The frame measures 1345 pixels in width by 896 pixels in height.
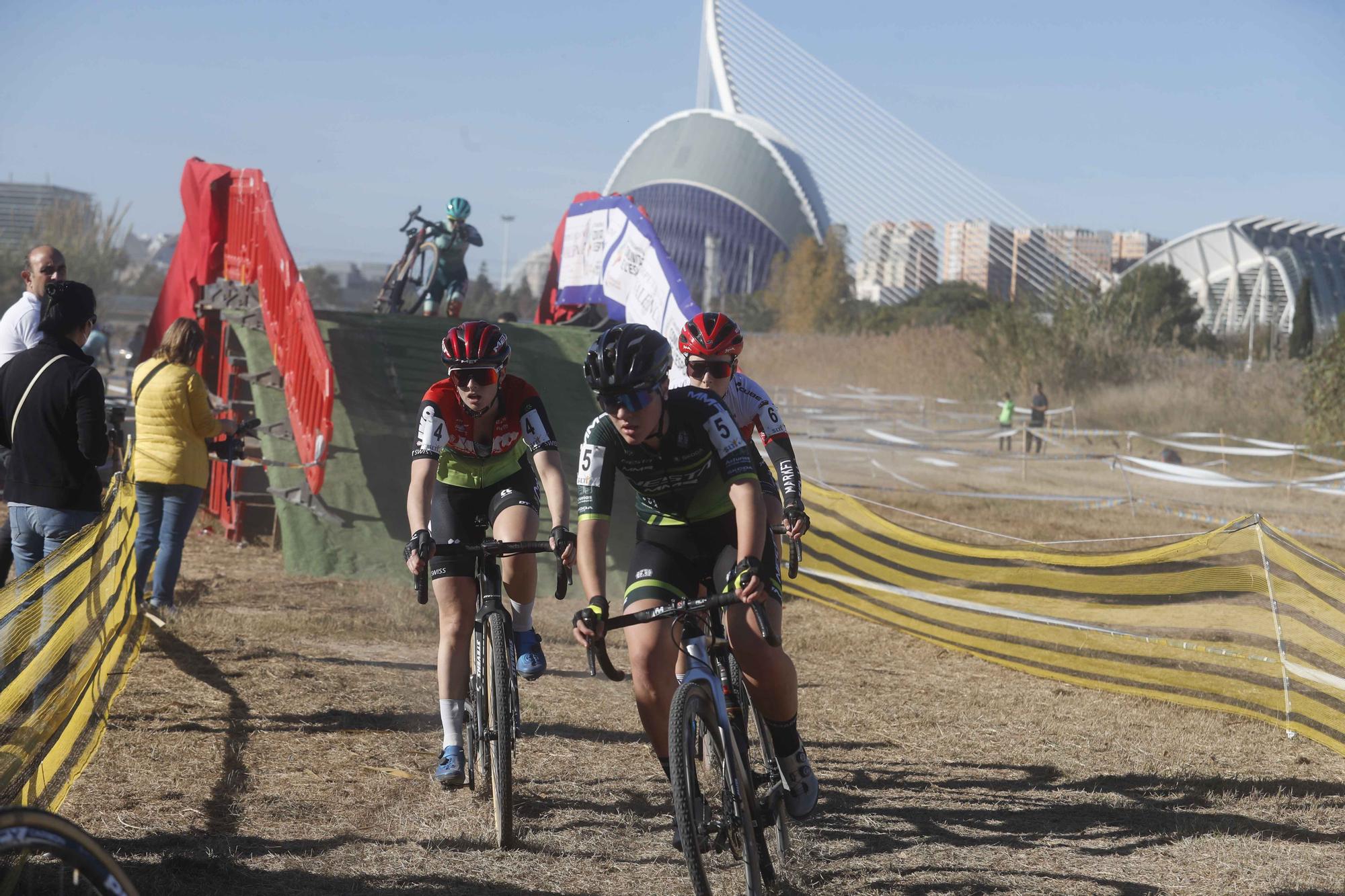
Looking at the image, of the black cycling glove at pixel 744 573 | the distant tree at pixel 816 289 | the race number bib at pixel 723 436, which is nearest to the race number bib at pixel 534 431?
the race number bib at pixel 723 436

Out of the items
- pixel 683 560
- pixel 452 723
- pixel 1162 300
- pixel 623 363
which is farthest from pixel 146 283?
pixel 623 363

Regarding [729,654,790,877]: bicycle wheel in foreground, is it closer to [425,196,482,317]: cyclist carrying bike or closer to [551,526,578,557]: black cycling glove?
[551,526,578,557]: black cycling glove

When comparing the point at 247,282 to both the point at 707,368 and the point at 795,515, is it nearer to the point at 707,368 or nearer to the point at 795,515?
the point at 707,368

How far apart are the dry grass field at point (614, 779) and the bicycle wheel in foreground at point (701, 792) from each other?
0.61m

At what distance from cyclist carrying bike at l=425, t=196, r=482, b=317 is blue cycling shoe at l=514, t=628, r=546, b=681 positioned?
974cm

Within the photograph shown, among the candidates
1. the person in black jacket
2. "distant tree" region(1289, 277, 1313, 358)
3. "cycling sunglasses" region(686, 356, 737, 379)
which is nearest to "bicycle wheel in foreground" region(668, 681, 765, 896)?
"cycling sunglasses" region(686, 356, 737, 379)

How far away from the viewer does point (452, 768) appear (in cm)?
505

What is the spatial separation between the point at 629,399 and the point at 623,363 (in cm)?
14

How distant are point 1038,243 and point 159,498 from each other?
250 feet

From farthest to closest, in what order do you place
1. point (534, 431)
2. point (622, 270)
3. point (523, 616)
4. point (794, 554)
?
1. point (622, 270)
2. point (794, 554)
3. point (523, 616)
4. point (534, 431)

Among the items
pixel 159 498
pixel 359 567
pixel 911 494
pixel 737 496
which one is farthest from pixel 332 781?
pixel 911 494

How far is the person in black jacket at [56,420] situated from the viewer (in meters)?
5.79

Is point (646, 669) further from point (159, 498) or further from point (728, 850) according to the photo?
point (159, 498)

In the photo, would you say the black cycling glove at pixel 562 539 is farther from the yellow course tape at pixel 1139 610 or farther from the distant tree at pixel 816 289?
the distant tree at pixel 816 289
